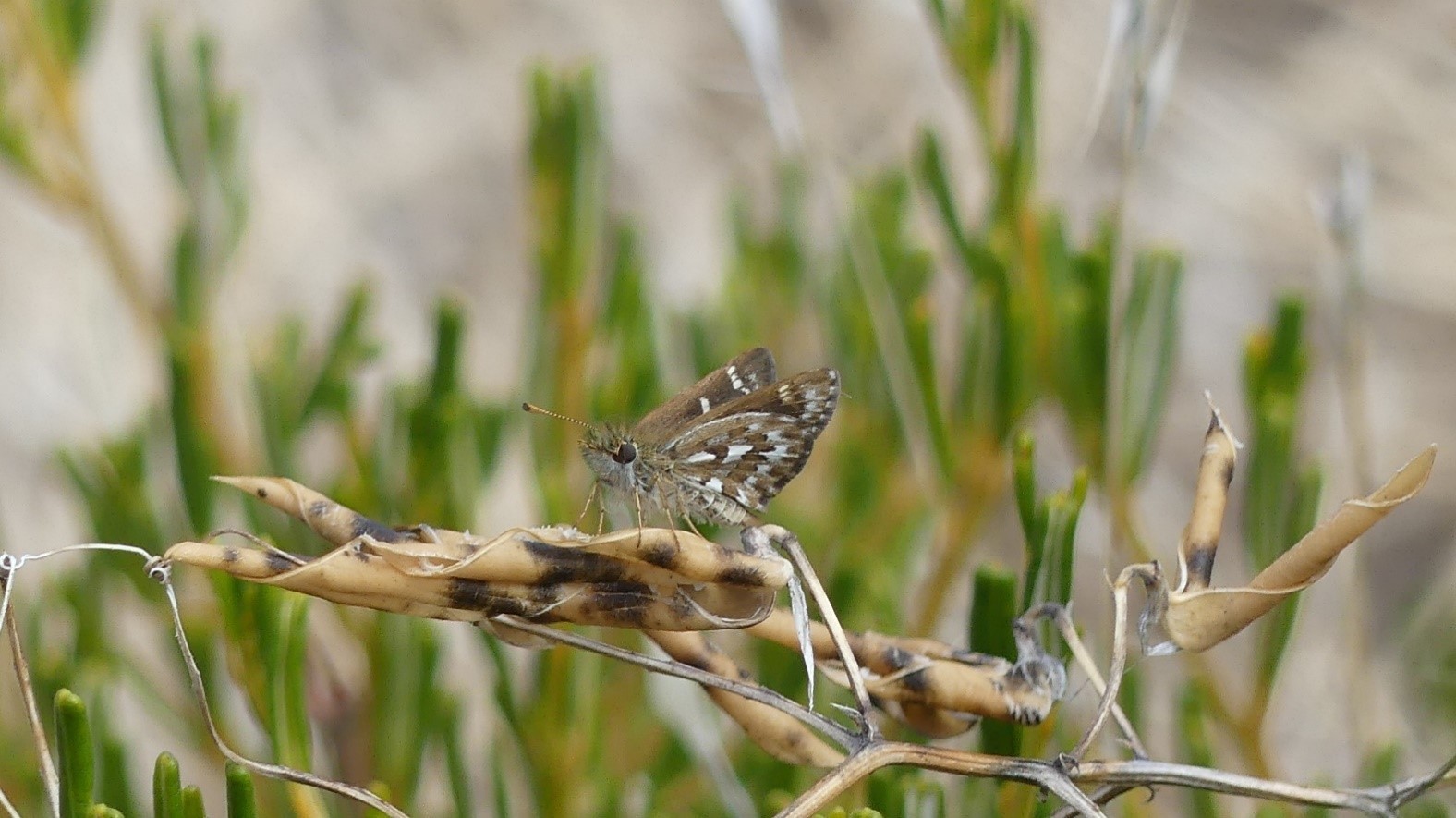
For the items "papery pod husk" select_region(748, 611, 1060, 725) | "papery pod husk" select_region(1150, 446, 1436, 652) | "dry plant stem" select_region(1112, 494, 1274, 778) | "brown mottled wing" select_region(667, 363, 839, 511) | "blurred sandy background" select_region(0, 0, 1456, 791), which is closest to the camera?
"papery pod husk" select_region(1150, 446, 1436, 652)

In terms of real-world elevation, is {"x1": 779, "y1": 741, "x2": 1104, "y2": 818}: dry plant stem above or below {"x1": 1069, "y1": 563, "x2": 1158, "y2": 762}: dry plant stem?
below

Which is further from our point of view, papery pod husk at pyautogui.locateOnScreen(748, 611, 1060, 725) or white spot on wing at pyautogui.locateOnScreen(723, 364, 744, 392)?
white spot on wing at pyautogui.locateOnScreen(723, 364, 744, 392)

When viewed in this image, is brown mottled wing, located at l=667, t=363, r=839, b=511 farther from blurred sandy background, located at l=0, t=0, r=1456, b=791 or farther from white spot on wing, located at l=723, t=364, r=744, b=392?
blurred sandy background, located at l=0, t=0, r=1456, b=791

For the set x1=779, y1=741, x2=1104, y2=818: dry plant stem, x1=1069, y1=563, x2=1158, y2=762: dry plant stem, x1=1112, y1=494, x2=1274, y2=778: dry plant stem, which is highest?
x1=1069, y1=563, x2=1158, y2=762: dry plant stem

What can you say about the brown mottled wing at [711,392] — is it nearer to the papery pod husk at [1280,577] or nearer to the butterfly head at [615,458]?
the butterfly head at [615,458]

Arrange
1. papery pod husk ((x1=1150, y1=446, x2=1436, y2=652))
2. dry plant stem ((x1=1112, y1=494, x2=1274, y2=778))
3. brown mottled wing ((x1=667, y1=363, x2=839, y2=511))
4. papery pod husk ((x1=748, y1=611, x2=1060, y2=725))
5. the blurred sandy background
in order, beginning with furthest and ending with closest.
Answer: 1. the blurred sandy background
2. dry plant stem ((x1=1112, y1=494, x2=1274, y2=778))
3. brown mottled wing ((x1=667, y1=363, x2=839, y2=511))
4. papery pod husk ((x1=748, y1=611, x2=1060, y2=725))
5. papery pod husk ((x1=1150, y1=446, x2=1436, y2=652))

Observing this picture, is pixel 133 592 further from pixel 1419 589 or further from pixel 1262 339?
pixel 1419 589

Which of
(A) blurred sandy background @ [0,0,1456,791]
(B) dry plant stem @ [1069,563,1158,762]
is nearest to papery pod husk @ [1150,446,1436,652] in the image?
(B) dry plant stem @ [1069,563,1158,762]

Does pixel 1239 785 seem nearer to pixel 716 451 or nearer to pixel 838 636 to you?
pixel 838 636
